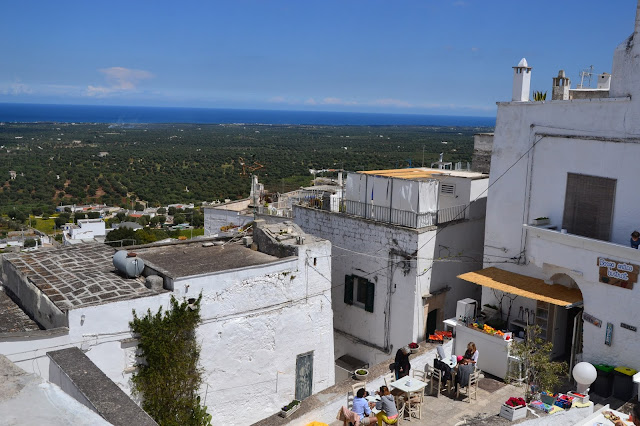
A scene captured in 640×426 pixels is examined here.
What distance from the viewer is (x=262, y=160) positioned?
114938mm

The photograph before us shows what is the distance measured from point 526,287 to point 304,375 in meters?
Result: 6.84

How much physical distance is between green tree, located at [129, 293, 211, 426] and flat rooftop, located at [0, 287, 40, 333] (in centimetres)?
251

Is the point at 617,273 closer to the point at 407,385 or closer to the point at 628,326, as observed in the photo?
the point at 628,326

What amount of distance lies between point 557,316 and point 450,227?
4551 mm

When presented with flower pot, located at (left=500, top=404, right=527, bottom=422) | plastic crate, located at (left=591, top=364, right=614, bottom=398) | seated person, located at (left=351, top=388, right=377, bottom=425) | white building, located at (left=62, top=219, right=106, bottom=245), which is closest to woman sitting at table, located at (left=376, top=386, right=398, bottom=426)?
seated person, located at (left=351, top=388, right=377, bottom=425)

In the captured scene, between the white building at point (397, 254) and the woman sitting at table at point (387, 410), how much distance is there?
694 centimetres

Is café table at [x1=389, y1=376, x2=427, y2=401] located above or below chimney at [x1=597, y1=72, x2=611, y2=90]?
below

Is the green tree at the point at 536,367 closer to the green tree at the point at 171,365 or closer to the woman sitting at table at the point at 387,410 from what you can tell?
the woman sitting at table at the point at 387,410

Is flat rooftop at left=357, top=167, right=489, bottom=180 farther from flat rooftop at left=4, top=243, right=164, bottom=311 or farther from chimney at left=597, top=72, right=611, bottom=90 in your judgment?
flat rooftop at left=4, top=243, right=164, bottom=311

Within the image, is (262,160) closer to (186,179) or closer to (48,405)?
(186,179)

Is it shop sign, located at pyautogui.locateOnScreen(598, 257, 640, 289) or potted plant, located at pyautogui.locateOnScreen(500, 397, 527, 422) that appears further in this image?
shop sign, located at pyautogui.locateOnScreen(598, 257, 640, 289)

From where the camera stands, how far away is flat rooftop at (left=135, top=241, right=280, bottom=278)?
50.6 ft

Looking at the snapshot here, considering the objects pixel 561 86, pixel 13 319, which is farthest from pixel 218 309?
pixel 561 86

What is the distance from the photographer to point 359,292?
19609 mm
